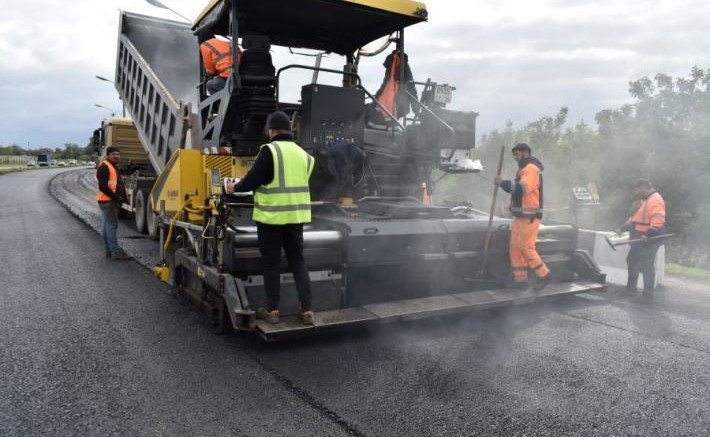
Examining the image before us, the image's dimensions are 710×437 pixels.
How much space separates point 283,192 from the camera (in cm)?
389

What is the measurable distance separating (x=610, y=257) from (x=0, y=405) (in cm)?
706

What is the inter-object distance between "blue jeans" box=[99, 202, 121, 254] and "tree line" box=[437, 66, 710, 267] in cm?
786

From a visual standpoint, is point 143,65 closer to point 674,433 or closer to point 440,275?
point 440,275

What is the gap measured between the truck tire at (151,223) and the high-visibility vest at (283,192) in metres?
5.48

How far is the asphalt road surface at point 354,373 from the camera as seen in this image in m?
2.92

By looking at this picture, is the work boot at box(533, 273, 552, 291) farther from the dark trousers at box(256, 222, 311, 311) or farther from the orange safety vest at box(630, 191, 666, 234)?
the dark trousers at box(256, 222, 311, 311)

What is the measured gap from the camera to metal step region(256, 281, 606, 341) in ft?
12.4

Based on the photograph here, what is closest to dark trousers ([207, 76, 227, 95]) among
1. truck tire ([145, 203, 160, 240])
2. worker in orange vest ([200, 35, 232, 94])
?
worker in orange vest ([200, 35, 232, 94])

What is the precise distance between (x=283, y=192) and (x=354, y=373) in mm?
1285

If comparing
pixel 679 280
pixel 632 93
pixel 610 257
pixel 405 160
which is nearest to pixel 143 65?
pixel 405 160

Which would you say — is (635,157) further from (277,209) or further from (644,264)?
(277,209)

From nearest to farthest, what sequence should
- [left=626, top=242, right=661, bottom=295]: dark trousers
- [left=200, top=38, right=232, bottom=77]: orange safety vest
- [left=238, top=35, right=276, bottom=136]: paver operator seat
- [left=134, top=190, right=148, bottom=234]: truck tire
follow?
1. [left=238, top=35, right=276, bottom=136]: paver operator seat
2. [left=200, top=38, right=232, bottom=77]: orange safety vest
3. [left=626, top=242, right=661, bottom=295]: dark trousers
4. [left=134, top=190, right=148, bottom=234]: truck tire

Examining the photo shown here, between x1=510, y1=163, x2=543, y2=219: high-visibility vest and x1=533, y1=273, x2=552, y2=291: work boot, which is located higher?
x1=510, y1=163, x2=543, y2=219: high-visibility vest

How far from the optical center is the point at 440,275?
16.1ft
